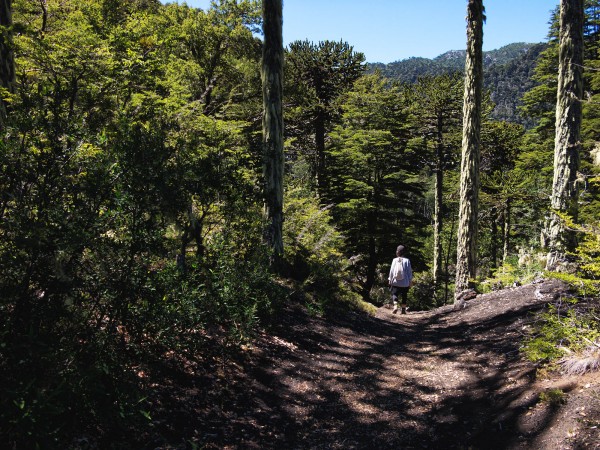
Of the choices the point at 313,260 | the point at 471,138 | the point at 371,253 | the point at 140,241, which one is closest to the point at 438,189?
the point at 371,253

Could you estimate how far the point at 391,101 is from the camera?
1791 cm

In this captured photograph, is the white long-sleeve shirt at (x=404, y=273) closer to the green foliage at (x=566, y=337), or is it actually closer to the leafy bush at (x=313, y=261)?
the leafy bush at (x=313, y=261)

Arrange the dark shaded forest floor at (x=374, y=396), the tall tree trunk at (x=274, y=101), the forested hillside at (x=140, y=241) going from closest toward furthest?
the forested hillside at (x=140, y=241) → the dark shaded forest floor at (x=374, y=396) → the tall tree trunk at (x=274, y=101)

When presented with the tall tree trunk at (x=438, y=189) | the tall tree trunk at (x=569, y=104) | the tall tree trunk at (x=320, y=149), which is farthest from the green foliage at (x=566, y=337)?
the tall tree trunk at (x=438, y=189)

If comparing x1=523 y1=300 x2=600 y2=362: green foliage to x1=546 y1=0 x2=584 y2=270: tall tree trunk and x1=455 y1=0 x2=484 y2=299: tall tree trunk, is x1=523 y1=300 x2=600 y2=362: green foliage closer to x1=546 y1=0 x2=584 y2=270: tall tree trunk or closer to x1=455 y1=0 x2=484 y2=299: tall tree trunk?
x1=546 y1=0 x2=584 y2=270: tall tree trunk

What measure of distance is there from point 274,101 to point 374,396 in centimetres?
604

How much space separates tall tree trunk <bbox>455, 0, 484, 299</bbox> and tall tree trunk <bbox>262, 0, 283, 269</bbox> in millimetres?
4890

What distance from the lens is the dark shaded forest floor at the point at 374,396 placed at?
373 centimetres

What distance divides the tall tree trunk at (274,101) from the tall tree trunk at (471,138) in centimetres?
489

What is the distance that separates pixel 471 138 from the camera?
33.8 ft

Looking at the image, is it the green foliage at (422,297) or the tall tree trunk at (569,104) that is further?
the green foliage at (422,297)

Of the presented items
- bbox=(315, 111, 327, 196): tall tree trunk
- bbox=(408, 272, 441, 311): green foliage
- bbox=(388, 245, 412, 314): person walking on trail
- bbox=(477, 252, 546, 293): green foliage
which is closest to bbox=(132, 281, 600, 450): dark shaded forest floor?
bbox=(477, 252, 546, 293): green foliage

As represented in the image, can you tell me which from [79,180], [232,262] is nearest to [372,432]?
[232,262]

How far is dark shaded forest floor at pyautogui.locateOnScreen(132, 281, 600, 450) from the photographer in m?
3.73
